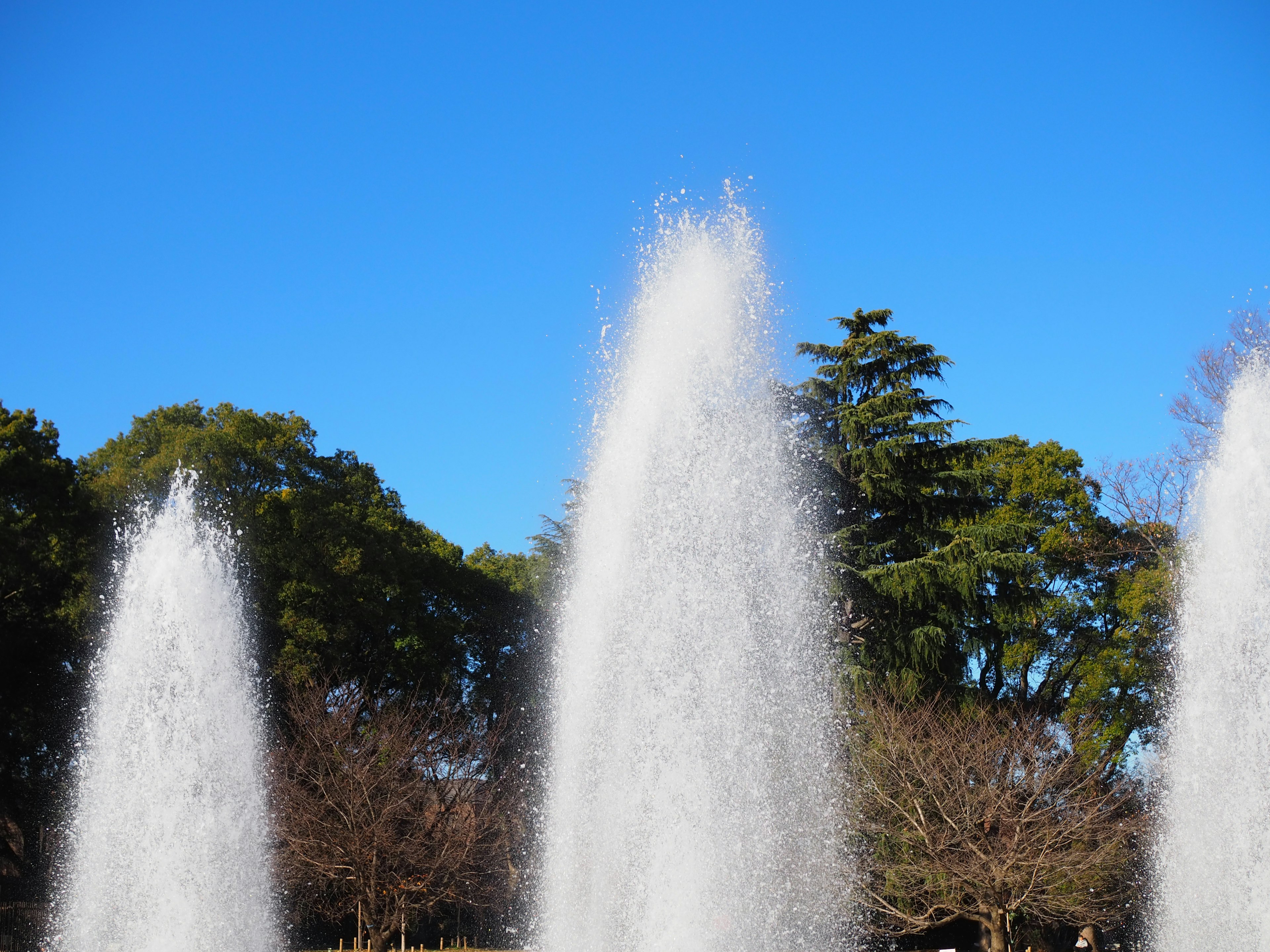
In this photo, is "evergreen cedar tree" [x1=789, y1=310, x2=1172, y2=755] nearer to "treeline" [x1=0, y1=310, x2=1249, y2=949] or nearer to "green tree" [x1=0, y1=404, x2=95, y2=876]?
"treeline" [x1=0, y1=310, x2=1249, y2=949]

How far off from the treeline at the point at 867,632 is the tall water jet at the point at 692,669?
4.44m

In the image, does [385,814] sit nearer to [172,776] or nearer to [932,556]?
[172,776]

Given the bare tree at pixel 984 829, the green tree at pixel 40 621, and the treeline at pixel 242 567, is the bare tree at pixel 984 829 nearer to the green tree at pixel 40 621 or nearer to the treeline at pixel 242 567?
the treeline at pixel 242 567

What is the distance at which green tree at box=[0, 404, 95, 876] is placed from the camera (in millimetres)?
26406

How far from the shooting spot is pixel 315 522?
100 ft

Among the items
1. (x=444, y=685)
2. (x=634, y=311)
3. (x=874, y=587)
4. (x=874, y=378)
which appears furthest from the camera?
(x=444, y=685)

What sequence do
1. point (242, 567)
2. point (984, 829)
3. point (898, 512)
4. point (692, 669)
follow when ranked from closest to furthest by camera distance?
point (692, 669) → point (984, 829) → point (898, 512) → point (242, 567)

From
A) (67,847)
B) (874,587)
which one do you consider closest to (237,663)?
(67,847)

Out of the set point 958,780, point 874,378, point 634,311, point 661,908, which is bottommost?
point 661,908

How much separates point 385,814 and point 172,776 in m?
6.33

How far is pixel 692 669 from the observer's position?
13062mm

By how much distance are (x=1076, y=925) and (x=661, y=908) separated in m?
14.1

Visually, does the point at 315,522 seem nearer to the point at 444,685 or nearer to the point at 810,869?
the point at 444,685

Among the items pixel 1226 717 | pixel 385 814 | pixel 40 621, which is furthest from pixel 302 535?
pixel 1226 717
